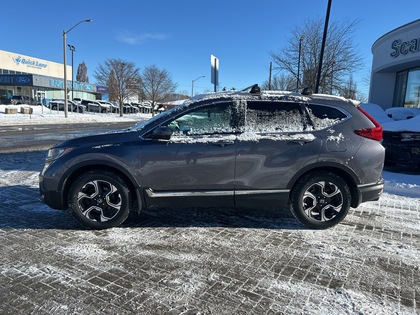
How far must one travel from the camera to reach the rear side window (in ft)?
13.9

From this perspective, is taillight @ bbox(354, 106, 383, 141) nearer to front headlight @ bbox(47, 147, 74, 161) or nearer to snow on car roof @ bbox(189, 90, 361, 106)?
snow on car roof @ bbox(189, 90, 361, 106)

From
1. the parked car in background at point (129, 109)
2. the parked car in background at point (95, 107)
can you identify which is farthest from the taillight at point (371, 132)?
the parked car in background at point (129, 109)

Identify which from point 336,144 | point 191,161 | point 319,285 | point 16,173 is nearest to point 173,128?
point 191,161

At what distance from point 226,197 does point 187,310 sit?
175cm

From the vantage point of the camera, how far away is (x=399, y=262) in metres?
3.39

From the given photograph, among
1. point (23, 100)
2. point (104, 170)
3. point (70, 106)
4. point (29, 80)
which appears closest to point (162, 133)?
point (104, 170)

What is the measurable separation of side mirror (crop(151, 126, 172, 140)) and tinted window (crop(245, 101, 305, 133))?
0.98m

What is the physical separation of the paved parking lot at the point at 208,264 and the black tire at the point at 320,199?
17 cm

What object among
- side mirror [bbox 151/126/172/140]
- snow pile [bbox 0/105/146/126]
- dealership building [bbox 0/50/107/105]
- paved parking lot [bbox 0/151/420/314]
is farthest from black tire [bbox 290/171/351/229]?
dealership building [bbox 0/50/107/105]

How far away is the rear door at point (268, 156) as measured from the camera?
408 centimetres

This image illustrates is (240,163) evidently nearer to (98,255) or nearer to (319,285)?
(319,285)

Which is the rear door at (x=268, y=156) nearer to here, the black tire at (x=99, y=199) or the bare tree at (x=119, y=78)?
the black tire at (x=99, y=199)

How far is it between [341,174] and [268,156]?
102 centimetres

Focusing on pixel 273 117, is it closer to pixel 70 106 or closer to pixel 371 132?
pixel 371 132
